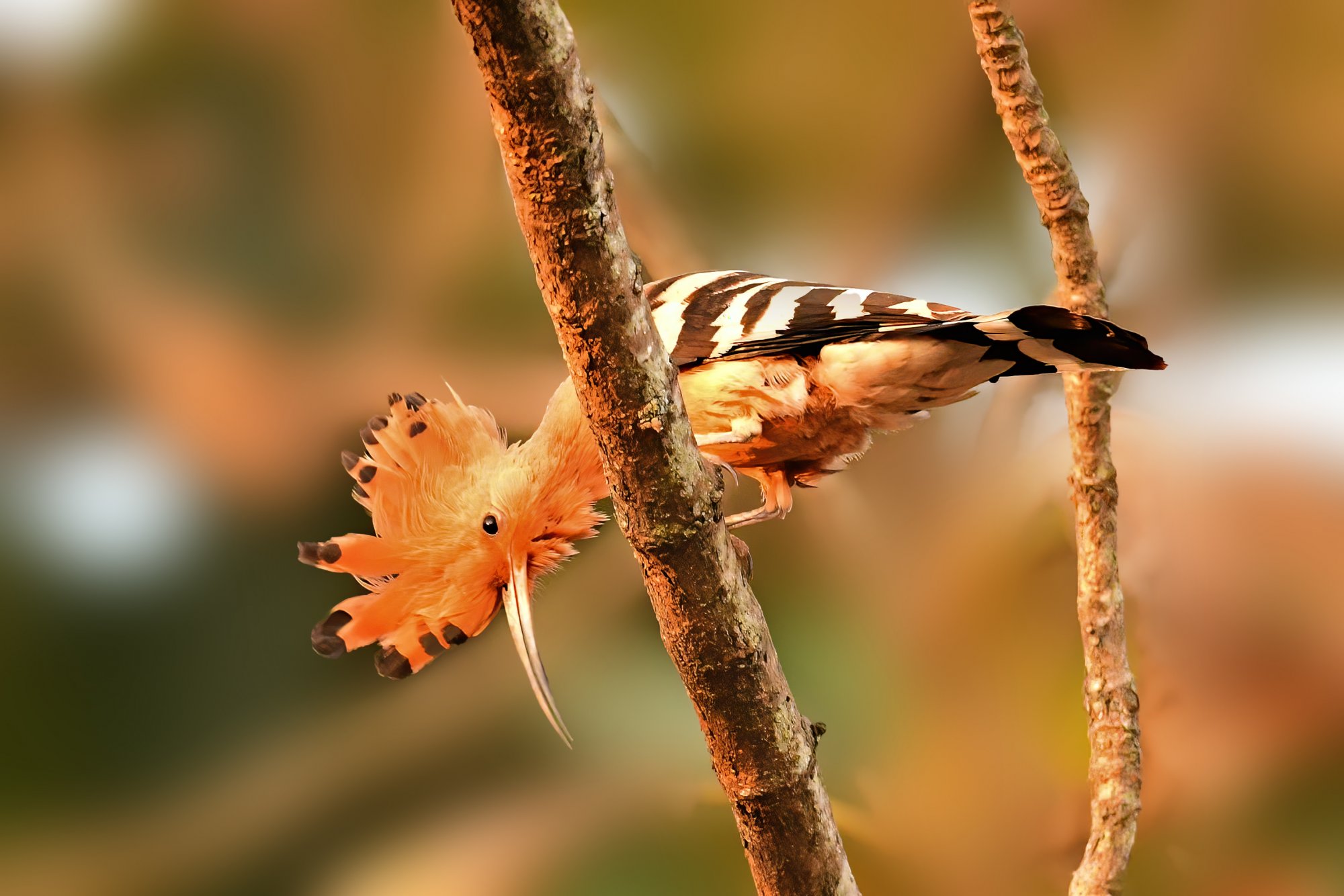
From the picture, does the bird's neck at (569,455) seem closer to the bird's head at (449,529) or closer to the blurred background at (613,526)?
the bird's head at (449,529)

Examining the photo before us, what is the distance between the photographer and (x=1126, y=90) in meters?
1.50

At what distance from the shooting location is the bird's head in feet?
3.34

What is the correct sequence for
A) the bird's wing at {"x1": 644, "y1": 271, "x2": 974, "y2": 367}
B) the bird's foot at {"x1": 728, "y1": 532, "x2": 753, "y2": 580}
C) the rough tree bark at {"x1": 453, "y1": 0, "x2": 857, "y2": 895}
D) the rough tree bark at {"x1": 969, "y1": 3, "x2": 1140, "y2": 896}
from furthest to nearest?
the rough tree bark at {"x1": 969, "y1": 3, "x2": 1140, "y2": 896}, the bird's wing at {"x1": 644, "y1": 271, "x2": 974, "y2": 367}, the bird's foot at {"x1": 728, "y1": 532, "x2": 753, "y2": 580}, the rough tree bark at {"x1": 453, "y1": 0, "x2": 857, "y2": 895}

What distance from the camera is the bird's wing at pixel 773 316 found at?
0.91 m

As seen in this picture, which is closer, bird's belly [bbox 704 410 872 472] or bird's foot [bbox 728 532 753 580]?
bird's foot [bbox 728 532 753 580]

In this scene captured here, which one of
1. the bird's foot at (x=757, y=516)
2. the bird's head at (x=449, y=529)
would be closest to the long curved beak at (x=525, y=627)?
the bird's head at (x=449, y=529)

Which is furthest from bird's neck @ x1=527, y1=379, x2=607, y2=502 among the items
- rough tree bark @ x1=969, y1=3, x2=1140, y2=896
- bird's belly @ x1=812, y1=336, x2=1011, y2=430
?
rough tree bark @ x1=969, y1=3, x2=1140, y2=896

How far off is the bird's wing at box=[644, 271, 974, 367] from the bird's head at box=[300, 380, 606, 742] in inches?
5.2

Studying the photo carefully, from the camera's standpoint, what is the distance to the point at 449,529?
3.35 feet

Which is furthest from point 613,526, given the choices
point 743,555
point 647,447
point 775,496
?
point 647,447

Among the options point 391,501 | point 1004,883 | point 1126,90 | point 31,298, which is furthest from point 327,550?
point 1126,90

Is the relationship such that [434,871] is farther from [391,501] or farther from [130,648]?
[391,501]

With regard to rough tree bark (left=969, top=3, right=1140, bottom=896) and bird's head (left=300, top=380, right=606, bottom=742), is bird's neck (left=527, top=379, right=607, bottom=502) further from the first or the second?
rough tree bark (left=969, top=3, right=1140, bottom=896)

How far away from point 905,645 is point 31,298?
49.9 inches
